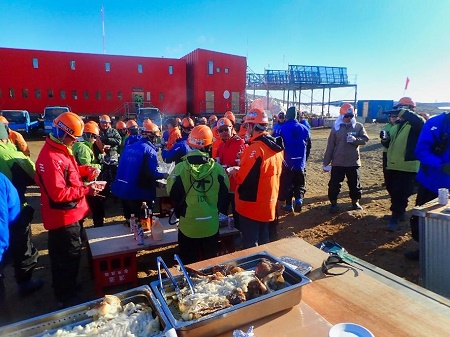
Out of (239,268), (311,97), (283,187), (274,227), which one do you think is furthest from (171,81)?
(239,268)

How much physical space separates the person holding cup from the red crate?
14.5 feet

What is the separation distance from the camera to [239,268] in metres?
1.78

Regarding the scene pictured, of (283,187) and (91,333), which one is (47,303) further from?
(283,187)

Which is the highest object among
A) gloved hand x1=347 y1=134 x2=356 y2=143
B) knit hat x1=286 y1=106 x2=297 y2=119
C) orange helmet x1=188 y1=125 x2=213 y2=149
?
knit hat x1=286 y1=106 x2=297 y2=119

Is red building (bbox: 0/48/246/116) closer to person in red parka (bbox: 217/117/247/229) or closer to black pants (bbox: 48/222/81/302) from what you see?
person in red parka (bbox: 217/117/247/229)

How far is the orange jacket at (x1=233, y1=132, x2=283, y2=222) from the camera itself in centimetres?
348

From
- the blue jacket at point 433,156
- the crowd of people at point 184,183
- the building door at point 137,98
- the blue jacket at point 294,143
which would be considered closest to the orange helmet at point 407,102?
the crowd of people at point 184,183

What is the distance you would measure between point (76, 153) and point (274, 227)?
11.7 ft

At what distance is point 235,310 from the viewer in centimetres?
135

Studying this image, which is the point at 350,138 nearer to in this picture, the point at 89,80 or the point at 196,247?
the point at 196,247

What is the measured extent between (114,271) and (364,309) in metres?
3.23

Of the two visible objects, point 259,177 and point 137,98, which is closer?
point 259,177

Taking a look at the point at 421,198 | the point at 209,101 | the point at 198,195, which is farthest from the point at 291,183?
the point at 209,101

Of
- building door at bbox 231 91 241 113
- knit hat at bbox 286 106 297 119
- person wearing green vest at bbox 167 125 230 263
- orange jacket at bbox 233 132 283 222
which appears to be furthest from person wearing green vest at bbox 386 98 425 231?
building door at bbox 231 91 241 113
